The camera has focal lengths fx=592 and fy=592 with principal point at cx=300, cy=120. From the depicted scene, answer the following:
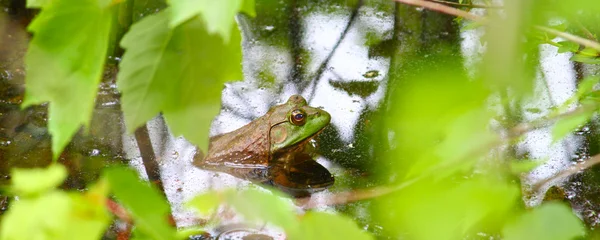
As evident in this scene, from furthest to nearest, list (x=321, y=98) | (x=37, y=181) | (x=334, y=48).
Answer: (x=334, y=48) < (x=321, y=98) < (x=37, y=181)

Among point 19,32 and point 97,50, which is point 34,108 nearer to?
point 19,32

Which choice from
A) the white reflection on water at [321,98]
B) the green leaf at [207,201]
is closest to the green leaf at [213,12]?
the green leaf at [207,201]

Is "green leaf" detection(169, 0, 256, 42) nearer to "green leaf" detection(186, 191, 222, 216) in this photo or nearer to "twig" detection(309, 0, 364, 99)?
"green leaf" detection(186, 191, 222, 216)

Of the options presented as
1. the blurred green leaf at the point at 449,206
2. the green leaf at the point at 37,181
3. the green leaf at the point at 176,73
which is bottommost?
the green leaf at the point at 176,73

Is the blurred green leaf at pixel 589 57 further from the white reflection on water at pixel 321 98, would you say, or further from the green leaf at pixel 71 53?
the green leaf at pixel 71 53

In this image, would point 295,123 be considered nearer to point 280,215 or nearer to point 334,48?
point 334,48

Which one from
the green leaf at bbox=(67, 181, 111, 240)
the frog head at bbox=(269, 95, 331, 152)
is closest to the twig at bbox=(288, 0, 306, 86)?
the frog head at bbox=(269, 95, 331, 152)

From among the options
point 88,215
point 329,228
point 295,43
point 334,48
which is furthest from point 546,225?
point 295,43
